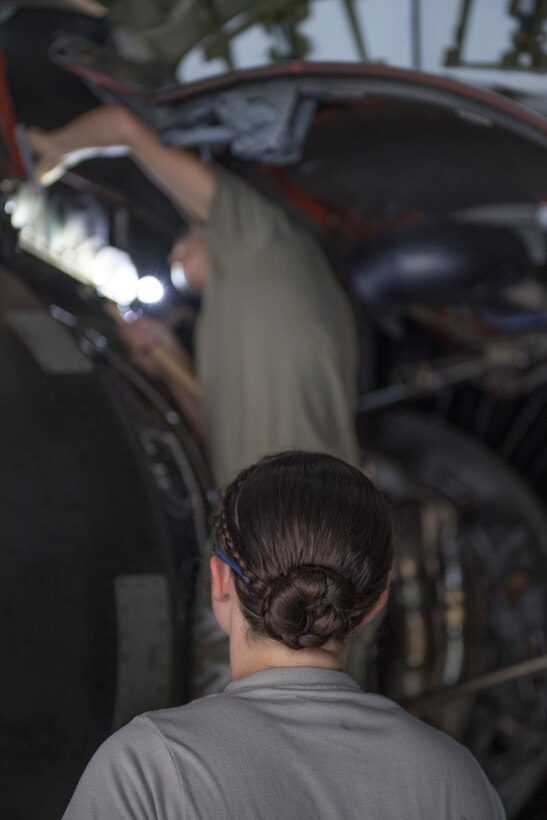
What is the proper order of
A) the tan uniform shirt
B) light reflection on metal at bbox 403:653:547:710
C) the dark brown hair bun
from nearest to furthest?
the dark brown hair bun
the tan uniform shirt
light reflection on metal at bbox 403:653:547:710

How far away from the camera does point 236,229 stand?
94.0 inches

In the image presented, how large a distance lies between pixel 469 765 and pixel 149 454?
1.19 meters

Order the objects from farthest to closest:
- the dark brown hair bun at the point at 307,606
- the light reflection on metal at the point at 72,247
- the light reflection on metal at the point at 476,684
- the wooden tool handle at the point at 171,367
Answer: the light reflection on metal at the point at 476,684 < the wooden tool handle at the point at 171,367 < the light reflection on metal at the point at 72,247 < the dark brown hair bun at the point at 307,606

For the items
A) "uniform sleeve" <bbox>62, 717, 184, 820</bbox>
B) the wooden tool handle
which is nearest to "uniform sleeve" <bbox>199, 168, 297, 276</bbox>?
the wooden tool handle

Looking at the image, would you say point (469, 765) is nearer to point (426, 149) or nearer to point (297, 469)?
point (297, 469)

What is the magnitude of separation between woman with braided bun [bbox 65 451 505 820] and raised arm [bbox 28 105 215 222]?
4.83 ft

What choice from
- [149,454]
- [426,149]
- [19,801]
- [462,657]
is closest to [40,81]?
[149,454]

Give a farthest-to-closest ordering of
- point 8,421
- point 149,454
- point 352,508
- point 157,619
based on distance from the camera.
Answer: point 149,454 → point 157,619 → point 8,421 → point 352,508

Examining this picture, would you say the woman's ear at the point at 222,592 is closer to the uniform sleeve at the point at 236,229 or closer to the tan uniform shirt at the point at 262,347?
the tan uniform shirt at the point at 262,347

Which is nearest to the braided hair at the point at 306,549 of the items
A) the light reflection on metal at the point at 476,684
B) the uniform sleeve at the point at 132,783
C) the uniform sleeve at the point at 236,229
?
the uniform sleeve at the point at 132,783

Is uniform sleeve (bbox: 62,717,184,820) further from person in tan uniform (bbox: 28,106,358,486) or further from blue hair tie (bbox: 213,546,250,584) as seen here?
person in tan uniform (bbox: 28,106,358,486)

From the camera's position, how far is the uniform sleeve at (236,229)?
238 centimetres

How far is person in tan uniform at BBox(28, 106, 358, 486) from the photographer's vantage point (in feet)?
7.71

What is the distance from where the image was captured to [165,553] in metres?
1.96
